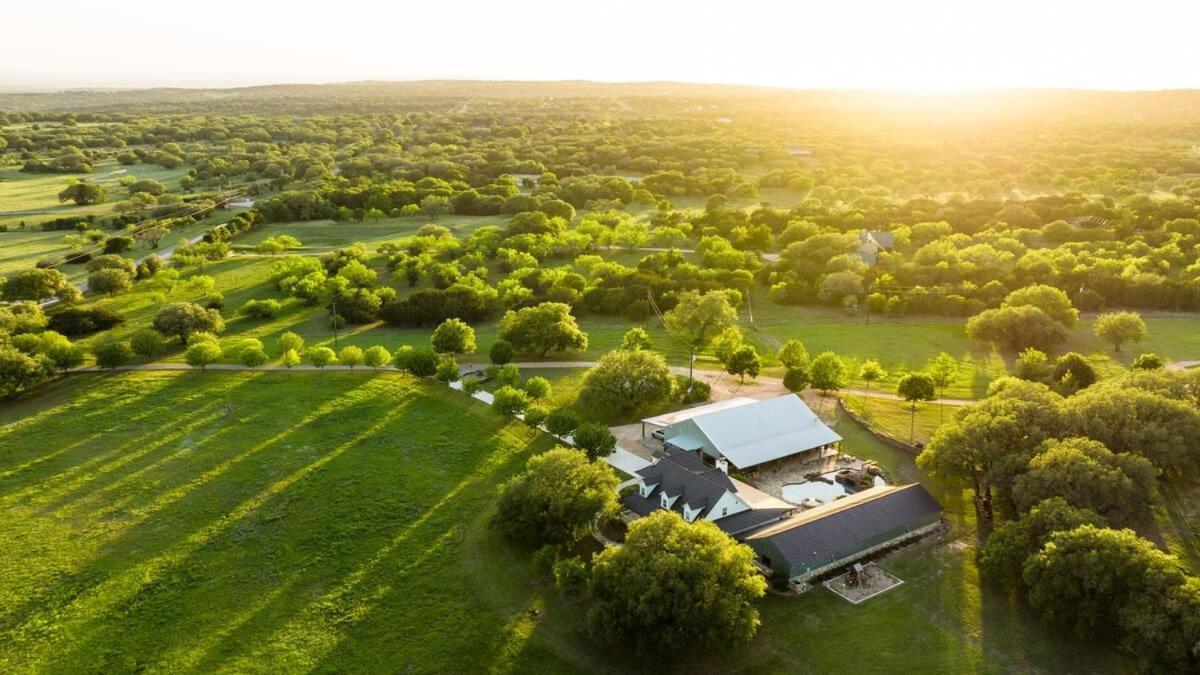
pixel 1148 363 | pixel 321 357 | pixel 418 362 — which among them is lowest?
pixel 321 357

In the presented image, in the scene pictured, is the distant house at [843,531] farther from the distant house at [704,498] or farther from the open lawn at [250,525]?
the open lawn at [250,525]

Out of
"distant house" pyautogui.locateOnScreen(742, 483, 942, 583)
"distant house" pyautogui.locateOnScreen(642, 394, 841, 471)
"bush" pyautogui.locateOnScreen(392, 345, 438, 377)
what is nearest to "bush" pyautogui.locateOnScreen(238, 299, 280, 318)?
"bush" pyautogui.locateOnScreen(392, 345, 438, 377)

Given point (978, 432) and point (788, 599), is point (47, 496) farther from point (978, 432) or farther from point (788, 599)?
point (978, 432)

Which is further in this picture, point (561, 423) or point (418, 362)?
point (418, 362)

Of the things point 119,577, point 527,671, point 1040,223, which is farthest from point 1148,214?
point 119,577

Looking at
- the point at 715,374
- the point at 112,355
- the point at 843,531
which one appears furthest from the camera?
the point at 715,374

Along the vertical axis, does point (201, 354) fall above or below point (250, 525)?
above

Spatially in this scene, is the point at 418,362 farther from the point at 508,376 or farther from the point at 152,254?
the point at 152,254

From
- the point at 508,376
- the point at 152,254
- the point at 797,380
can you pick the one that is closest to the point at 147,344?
the point at 508,376
